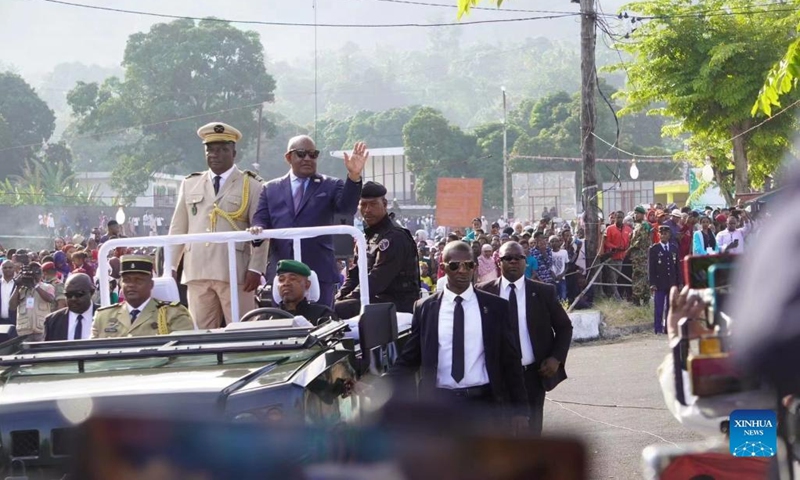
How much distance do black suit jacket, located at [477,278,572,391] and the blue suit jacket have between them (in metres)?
1.32

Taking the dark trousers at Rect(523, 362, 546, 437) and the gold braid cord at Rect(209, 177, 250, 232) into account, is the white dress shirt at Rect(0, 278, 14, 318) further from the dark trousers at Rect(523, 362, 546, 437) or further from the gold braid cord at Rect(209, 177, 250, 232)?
the dark trousers at Rect(523, 362, 546, 437)

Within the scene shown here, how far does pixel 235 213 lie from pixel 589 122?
43.5ft

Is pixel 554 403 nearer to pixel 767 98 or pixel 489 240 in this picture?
pixel 767 98

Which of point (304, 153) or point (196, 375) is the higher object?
point (304, 153)

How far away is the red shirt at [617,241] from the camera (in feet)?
69.2

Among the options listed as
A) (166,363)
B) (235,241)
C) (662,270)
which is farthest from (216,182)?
(662,270)

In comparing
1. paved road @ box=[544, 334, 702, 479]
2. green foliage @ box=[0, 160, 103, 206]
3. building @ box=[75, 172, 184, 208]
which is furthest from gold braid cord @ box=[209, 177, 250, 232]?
building @ box=[75, 172, 184, 208]

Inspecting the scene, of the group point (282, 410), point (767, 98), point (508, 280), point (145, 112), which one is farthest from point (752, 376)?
point (145, 112)

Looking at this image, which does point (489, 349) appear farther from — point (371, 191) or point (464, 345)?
point (371, 191)

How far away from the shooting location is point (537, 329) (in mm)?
8219

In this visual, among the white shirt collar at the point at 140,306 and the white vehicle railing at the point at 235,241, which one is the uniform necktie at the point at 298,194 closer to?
the white vehicle railing at the point at 235,241

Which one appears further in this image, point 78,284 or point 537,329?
point 78,284

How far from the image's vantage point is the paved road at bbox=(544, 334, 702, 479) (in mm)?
9070

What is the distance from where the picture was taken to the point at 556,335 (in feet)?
27.3
